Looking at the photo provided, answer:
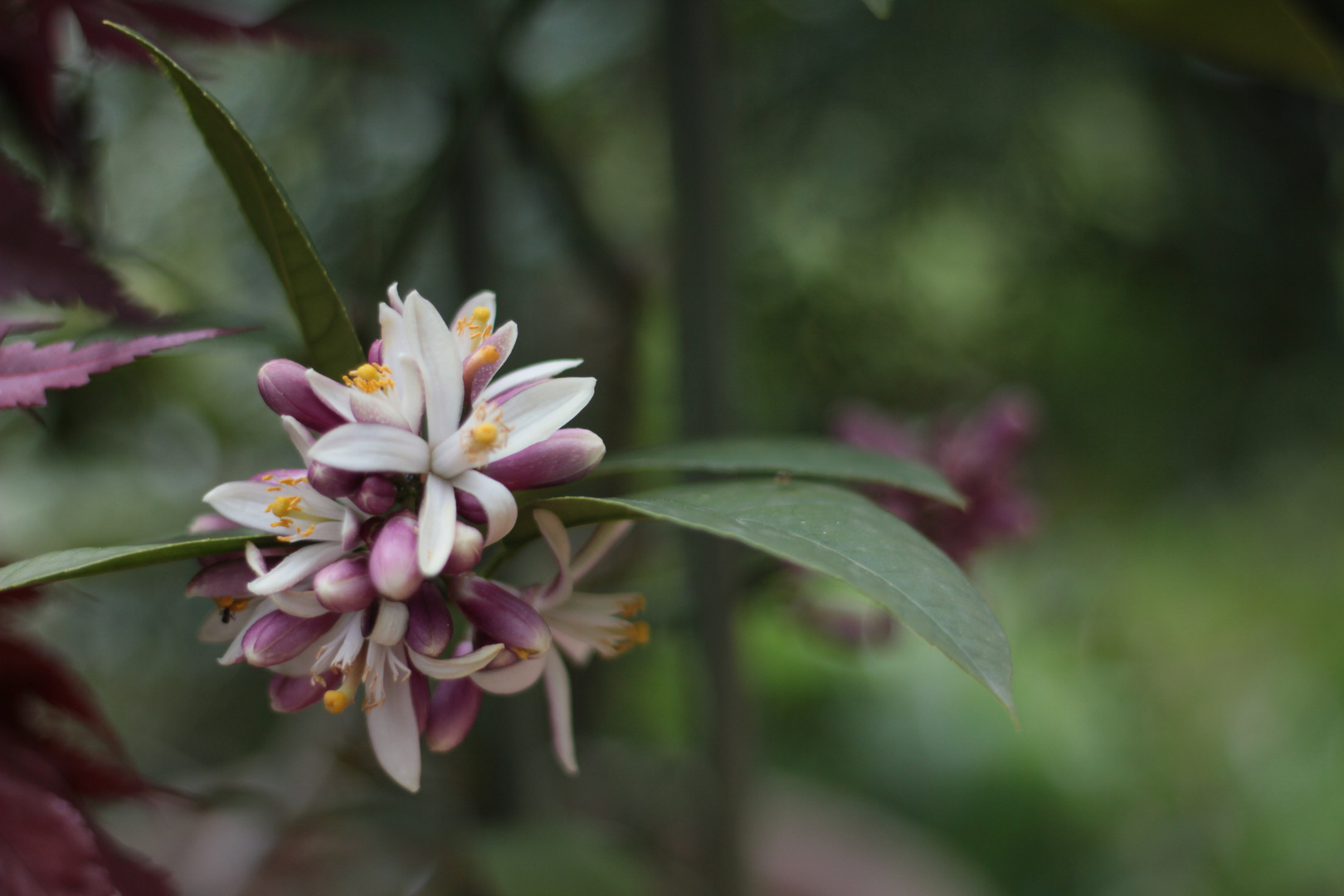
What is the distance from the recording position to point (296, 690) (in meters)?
0.28

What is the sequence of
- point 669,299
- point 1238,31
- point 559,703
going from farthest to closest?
point 669,299
point 1238,31
point 559,703

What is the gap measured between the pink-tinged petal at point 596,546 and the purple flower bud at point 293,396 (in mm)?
90

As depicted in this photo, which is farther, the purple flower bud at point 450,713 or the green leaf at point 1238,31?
the green leaf at point 1238,31

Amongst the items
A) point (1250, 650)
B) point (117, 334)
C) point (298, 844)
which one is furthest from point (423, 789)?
point (1250, 650)

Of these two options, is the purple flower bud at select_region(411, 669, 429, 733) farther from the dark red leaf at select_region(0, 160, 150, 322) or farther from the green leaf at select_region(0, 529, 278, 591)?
the dark red leaf at select_region(0, 160, 150, 322)

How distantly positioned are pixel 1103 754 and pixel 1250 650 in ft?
0.93

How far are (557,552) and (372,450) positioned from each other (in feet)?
0.22

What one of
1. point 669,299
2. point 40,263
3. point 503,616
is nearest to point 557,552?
point 503,616

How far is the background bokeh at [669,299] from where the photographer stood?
2.29 ft

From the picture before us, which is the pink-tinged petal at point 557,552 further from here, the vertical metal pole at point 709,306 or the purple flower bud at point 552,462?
the vertical metal pole at point 709,306

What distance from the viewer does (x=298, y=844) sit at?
0.77m

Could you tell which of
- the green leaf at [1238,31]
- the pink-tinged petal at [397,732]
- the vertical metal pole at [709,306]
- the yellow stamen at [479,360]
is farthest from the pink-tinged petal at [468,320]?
the green leaf at [1238,31]

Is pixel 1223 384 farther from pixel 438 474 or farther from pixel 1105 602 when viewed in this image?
pixel 438 474

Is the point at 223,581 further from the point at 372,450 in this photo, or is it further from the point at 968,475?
the point at 968,475
